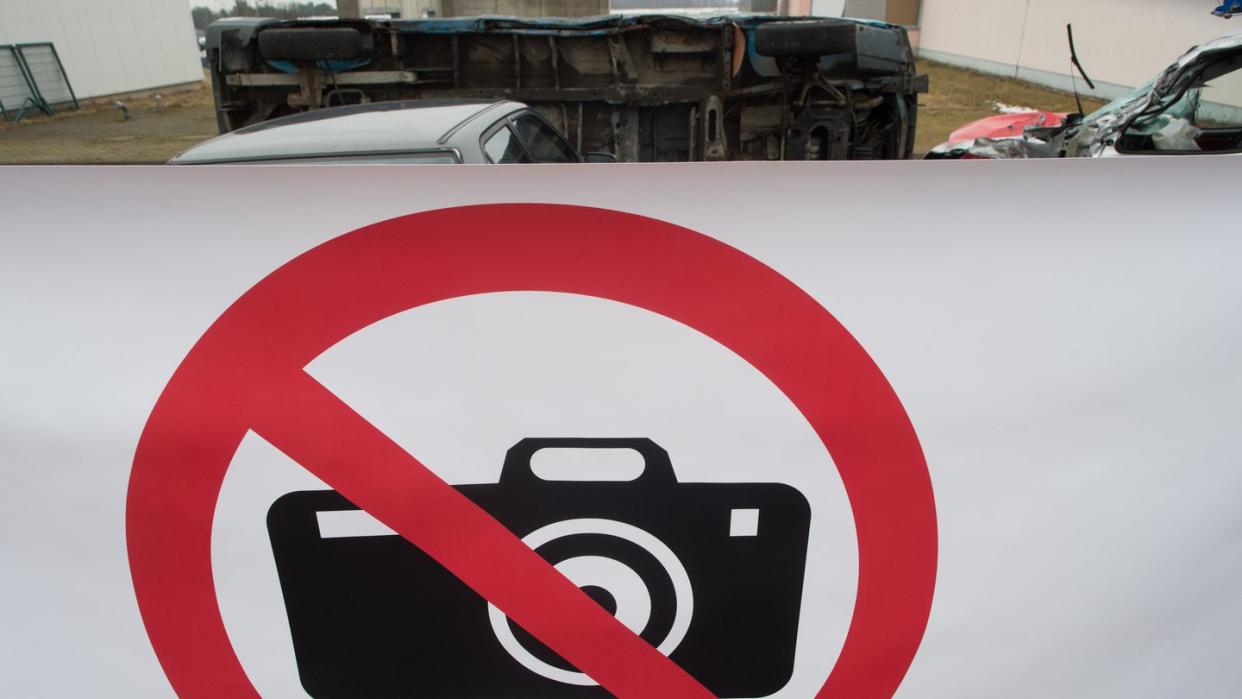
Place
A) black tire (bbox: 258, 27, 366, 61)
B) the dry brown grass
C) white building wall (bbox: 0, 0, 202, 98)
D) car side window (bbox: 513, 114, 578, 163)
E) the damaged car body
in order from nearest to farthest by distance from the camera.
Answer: the dry brown grass < white building wall (bbox: 0, 0, 202, 98) < car side window (bbox: 513, 114, 578, 163) < black tire (bbox: 258, 27, 366, 61) < the damaged car body

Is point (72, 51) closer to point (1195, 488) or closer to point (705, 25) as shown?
point (1195, 488)

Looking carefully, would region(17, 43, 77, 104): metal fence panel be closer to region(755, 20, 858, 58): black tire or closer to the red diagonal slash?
the red diagonal slash

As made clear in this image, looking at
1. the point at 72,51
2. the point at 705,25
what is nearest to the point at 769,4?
the point at 705,25

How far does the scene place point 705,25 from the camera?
4.98 meters

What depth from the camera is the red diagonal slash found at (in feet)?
3.11

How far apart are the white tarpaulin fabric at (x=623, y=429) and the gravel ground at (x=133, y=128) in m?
0.42

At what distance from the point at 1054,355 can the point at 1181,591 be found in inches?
16.4

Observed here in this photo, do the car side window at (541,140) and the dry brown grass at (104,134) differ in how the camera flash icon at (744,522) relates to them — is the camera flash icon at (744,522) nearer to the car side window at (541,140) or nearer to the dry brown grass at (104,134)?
the dry brown grass at (104,134)

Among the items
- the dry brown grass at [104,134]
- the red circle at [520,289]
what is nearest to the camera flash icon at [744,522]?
the red circle at [520,289]

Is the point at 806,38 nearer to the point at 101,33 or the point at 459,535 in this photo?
the point at 101,33

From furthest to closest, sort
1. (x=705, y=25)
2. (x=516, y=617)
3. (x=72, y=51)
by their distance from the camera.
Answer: (x=705, y=25), (x=72, y=51), (x=516, y=617)

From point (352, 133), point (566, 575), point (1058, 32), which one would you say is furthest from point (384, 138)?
point (1058, 32)

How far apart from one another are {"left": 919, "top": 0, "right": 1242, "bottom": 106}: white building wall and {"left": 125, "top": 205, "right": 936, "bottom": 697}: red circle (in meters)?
3.59

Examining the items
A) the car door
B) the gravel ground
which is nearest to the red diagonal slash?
the gravel ground
